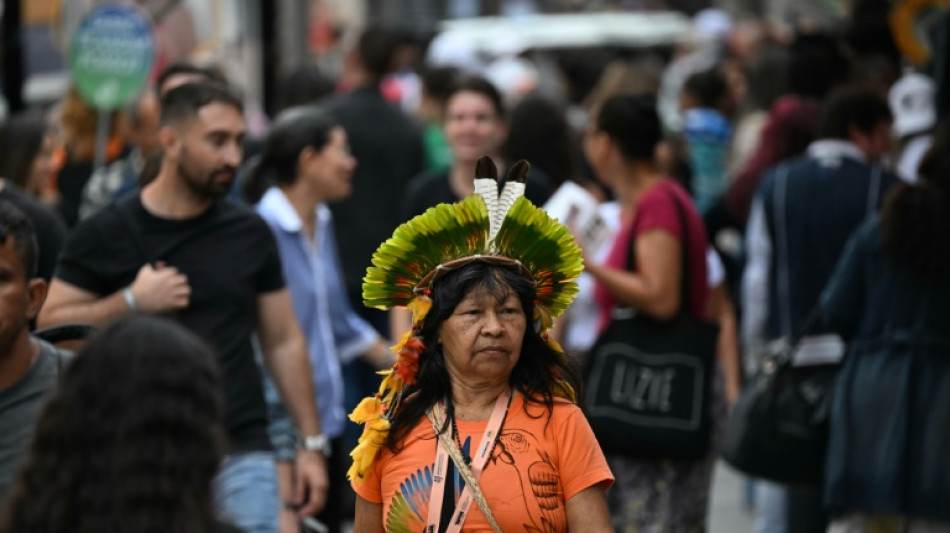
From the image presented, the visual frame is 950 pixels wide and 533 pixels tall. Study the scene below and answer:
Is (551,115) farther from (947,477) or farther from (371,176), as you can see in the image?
(947,477)

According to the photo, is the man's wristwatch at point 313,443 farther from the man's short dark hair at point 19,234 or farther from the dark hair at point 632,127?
the man's short dark hair at point 19,234

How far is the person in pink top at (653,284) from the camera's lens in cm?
669

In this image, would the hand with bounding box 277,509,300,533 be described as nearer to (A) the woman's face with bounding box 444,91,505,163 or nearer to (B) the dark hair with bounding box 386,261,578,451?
(B) the dark hair with bounding box 386,261,578,451

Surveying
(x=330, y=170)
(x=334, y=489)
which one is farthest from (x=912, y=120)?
(x=334, y=489)

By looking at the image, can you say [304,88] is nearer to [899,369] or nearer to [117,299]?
[899,369]

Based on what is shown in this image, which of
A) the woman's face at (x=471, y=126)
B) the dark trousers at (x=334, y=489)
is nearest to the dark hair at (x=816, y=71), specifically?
the woman's face at (x=471, y=126)

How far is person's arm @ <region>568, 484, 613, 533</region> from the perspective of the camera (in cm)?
398

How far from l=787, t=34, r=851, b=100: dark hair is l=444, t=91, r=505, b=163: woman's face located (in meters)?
2.74

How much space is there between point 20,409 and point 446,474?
1.01m

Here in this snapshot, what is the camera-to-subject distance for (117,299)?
5414 mm

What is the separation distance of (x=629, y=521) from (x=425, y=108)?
19.7ft

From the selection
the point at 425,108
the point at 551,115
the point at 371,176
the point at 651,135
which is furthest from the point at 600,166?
the point at 425,108

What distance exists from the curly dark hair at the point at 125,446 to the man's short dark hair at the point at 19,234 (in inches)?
59.9

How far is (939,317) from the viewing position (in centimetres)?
630
